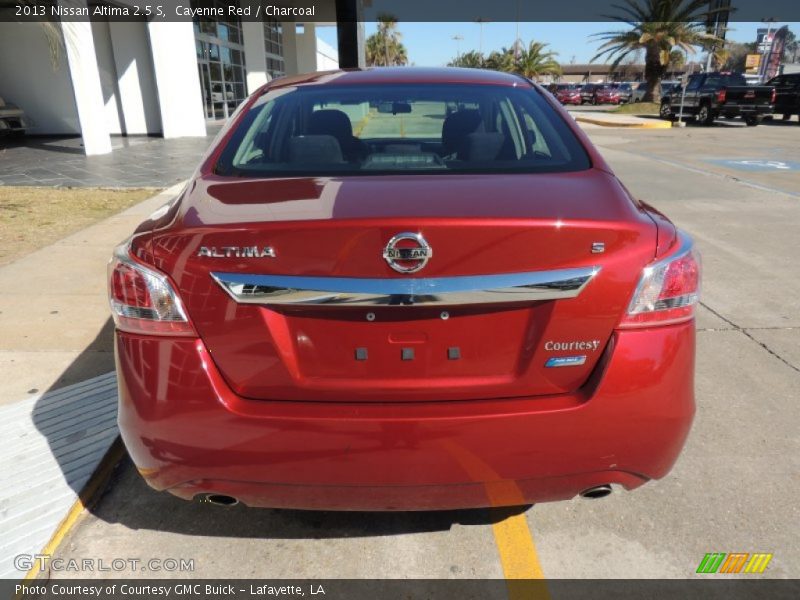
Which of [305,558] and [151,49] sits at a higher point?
[151,49]

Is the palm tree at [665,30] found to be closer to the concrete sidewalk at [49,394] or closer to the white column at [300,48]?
the white column at [300,48]

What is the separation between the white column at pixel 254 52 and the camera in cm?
2322

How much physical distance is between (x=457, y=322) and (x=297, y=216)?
1.87ft

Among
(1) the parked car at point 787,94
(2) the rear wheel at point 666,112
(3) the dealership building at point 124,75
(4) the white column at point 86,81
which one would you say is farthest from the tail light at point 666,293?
(1) the parked car at point 787,94

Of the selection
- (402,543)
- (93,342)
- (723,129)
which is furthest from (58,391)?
(723,129)

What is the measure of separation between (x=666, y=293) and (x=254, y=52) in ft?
79.7

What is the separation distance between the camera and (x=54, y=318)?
4477 mm

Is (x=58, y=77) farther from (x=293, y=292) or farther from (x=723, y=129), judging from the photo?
(x=723, y=129)

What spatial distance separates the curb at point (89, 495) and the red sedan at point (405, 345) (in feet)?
2.32

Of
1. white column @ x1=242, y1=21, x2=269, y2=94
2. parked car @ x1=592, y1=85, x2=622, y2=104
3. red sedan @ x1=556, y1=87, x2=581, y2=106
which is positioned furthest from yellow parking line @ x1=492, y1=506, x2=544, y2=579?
parked car @ x1=592, y1=85, x2=622, y2=104

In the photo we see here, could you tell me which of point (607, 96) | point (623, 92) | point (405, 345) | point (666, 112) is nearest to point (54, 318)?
point (405, 345)
